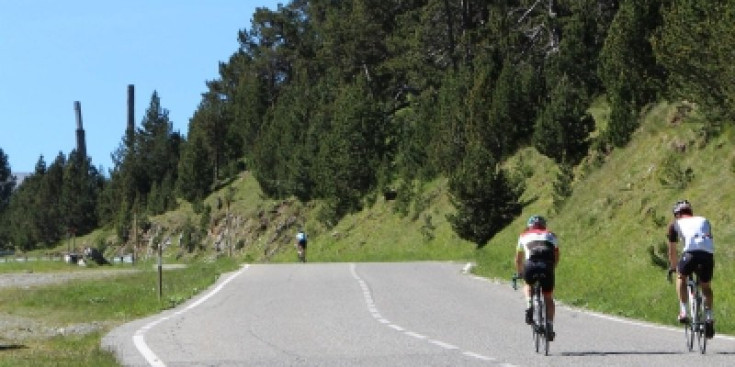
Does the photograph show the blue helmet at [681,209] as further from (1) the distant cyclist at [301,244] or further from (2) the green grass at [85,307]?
(1) the distant cyclist at [301,244]

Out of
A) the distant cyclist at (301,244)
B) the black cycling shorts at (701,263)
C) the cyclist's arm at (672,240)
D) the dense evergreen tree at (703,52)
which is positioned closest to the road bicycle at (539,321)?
the cyclist's arm at (672,240)

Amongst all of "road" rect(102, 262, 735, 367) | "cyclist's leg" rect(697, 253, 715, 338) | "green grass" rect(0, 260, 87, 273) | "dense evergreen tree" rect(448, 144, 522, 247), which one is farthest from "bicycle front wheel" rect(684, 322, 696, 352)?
"green grass" rect(0, 260, 87, 273)

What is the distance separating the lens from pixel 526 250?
49.3ft

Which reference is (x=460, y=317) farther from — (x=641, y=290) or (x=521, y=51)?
(x=521, y=51)

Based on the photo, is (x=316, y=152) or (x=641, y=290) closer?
(x=641, y=290)

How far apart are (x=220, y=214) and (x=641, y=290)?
81.7m

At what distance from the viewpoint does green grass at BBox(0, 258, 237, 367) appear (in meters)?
16.3

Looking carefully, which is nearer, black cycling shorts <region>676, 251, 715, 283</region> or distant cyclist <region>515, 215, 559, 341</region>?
black cycling shorts <region>676, 251, 715, 283</region>

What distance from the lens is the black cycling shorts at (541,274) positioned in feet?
48.8

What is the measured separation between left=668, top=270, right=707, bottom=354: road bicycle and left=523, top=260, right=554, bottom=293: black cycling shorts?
5.56 ft

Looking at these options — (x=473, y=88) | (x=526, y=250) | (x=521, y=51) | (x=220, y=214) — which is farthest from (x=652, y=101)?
(x=220, y=214)

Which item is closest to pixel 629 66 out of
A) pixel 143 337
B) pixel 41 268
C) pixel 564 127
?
pixel 564 127

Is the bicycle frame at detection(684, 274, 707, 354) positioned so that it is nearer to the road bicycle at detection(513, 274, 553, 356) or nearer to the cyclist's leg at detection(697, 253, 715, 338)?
the cyclist's leg at detection(697, 253, 715, 338)

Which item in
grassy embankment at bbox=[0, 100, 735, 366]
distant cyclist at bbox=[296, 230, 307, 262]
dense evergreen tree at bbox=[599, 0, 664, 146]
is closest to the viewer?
grassy embankment at bbox=[0, 100, 735, 366]
